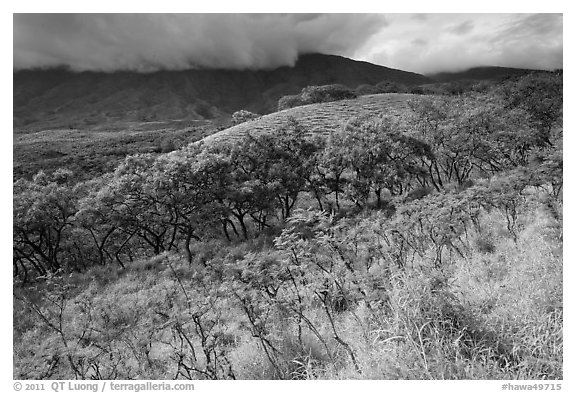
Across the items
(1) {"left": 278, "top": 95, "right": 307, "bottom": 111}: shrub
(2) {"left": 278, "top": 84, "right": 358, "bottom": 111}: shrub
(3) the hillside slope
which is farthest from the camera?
(1) {"left": 278, "top": 95, "right": 307, "bottom": 111}: shrub

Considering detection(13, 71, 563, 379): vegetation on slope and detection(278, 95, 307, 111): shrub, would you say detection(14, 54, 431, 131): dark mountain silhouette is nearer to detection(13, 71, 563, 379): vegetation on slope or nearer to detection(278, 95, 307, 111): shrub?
detection(278, 95, 307, 111): shrub

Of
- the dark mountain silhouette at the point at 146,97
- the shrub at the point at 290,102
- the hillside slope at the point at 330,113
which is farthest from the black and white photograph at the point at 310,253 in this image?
the shrub at the point at 290,102

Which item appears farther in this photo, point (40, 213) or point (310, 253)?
point (40, 213)

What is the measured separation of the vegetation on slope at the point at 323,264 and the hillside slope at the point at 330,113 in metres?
11.4

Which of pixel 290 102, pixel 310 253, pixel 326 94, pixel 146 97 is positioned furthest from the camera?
pixel 146 97

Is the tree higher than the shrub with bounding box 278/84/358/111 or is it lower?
lower

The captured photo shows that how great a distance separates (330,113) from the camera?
38.8 metres

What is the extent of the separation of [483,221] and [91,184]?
60.2ft

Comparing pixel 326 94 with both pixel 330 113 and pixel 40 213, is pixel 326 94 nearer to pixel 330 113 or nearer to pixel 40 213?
pixel 330 113

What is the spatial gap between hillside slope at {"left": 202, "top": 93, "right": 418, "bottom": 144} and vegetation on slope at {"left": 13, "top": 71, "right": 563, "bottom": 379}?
37.5 feet

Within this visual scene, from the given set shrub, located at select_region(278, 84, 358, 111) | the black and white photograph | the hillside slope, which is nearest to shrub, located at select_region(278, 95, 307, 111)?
shrub, located at select_region(278, 84, 358, 111)

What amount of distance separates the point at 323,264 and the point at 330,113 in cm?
3394

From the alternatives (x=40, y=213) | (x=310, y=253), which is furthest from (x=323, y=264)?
(x=40, y=213)

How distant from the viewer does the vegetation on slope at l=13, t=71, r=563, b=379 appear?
315cm
